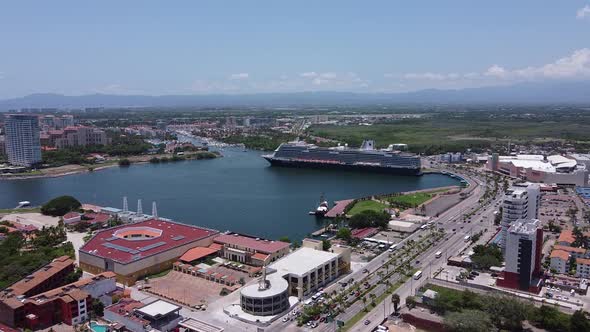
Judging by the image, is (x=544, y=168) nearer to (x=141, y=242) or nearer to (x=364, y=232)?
(x=364, y=232)

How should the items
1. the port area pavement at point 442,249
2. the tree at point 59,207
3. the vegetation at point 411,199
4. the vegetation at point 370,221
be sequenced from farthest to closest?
the vegetation at point 411,199
the tree at point 59,207
the vegetation at point 370,221
the port area pavement at point 442,249

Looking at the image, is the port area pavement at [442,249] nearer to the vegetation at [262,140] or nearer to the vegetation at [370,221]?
the vegetation at [370,221]

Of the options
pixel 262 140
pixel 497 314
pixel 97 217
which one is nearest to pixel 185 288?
pixel 497 314

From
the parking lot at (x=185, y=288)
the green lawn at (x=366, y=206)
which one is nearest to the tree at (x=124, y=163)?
the green lawn at (x=366, y=206)

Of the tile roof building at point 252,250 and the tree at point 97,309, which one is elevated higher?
the tile roof building at point 252,250

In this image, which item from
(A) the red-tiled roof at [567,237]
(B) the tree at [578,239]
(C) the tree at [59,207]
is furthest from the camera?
(C) the tree at [59,207]

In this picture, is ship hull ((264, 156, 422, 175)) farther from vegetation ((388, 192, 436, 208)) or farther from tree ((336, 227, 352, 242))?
tree ((336, 227, 352, 242))

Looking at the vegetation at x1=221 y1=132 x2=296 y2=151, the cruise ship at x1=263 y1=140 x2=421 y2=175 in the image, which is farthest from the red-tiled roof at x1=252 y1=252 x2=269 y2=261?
the vegetation at x1=221 y1=132 x2=296 y2=151

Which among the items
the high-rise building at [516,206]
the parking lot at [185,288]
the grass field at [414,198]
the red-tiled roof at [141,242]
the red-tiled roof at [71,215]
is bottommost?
the parking lot at [185,288]
